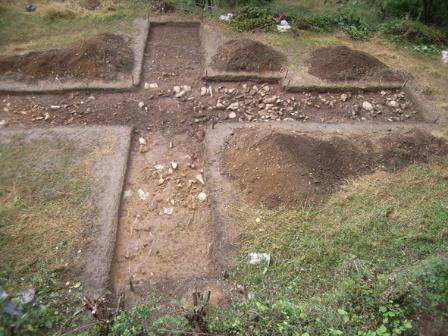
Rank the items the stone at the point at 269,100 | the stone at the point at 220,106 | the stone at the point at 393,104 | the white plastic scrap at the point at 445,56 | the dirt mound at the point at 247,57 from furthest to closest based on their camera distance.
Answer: the white plastic scrap at the point at 445,56 < the dirt mound at the point at 247,57 < the stone at the point at 393,104 < the stone at the point at 269,100 < the stone at the point at 220,106

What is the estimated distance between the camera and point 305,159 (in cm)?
498

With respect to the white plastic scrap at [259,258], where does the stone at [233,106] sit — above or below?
above

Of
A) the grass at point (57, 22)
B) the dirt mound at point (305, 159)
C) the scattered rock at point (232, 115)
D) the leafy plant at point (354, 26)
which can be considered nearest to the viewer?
the dirt mound at point (305, 159)

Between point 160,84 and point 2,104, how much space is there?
2772mm

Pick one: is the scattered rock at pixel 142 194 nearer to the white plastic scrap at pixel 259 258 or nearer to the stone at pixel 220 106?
the white plastic scrap at pixel 259 258

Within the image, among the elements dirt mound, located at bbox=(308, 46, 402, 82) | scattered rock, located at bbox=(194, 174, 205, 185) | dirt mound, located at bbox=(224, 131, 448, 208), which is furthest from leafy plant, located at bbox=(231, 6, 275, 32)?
scattered rock, located at bbox=(194, 174, 205, 185)

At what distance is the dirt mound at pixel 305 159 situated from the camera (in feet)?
15.6

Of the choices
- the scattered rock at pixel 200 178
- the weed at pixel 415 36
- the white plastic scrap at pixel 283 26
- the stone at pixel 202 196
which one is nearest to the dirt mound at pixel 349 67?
the white plastic scrap at pixel 283 26

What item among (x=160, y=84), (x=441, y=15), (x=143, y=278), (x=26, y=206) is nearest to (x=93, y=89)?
(x=160, y=84)

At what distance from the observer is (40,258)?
13.1 ft

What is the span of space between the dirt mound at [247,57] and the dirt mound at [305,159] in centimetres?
200

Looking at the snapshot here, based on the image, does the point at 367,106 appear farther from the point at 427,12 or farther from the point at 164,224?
the point at 427,12

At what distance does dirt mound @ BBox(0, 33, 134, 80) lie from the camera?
652cm

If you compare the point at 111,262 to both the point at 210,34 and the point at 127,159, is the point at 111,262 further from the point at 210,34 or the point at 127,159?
the point at 210,34
